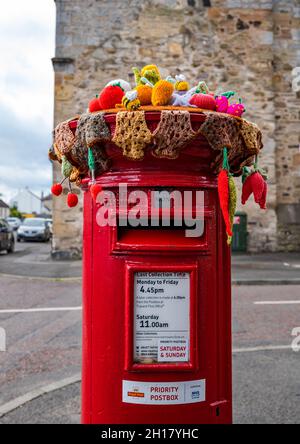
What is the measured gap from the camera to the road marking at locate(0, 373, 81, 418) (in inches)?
137

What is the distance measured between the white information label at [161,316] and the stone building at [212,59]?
12351 mm

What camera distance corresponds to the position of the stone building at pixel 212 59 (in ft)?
47.5

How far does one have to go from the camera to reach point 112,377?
6.60ft

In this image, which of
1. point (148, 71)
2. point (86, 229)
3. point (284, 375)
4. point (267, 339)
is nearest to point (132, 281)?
point (86, 229)

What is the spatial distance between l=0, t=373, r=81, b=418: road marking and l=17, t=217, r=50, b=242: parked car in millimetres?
23077

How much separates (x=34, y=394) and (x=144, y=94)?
270 cm

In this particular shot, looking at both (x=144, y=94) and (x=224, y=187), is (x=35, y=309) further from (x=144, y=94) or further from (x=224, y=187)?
(x=224, y=187)

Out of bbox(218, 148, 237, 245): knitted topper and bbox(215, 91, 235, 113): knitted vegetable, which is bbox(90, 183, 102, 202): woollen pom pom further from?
bbox(215, 91, 235, 113): knitted vegetable

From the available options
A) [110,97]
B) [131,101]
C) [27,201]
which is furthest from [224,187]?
[27,201]

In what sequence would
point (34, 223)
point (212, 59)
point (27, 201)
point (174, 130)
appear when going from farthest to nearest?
point (27, 201), point (34, 223), point (212, 59), point (174, 130)

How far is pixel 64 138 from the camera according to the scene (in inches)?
82.7

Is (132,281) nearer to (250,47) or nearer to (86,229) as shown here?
(86,229)

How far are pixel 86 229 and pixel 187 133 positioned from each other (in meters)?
0.64

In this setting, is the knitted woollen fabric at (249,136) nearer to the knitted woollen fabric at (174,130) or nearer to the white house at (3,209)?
the knitted woollen fabric at (174,130)
